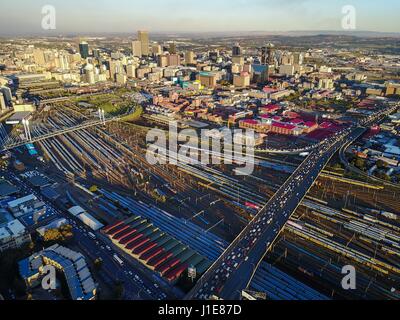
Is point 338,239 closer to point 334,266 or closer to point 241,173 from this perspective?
point 334,266

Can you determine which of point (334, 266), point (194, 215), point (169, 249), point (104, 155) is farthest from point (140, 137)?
point (334, 266)

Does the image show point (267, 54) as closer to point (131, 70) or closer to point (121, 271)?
point (131, 70)

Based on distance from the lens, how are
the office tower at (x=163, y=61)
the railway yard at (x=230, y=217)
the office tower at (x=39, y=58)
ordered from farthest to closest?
the office tower at (x=39, y=58) → the office tower at (x=163, y=61) → the railway yard at (x=230, y=217)

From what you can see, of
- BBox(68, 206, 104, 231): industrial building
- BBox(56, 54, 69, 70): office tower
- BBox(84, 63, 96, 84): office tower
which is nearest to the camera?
BBox(68, 206, 104, 231): industrial building

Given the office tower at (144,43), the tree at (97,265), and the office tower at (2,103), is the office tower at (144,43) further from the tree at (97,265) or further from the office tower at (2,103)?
the tree at (97,265)

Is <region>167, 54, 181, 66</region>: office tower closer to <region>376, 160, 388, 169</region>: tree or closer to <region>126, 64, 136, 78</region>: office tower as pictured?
<region>126, 64, 136, 78</region>: office tower

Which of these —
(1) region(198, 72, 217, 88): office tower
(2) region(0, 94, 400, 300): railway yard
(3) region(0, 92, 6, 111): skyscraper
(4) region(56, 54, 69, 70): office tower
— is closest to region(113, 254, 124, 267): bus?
(2) region(0, 94, 400, 300): railway yard

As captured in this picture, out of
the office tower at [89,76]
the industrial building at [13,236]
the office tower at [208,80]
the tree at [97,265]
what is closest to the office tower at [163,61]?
the office tower at [89,76]

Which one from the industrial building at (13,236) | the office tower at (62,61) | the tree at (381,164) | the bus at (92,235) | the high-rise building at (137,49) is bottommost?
the bus at (92,235)

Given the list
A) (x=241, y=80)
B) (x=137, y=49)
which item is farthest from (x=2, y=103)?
(x=137, y=49)
